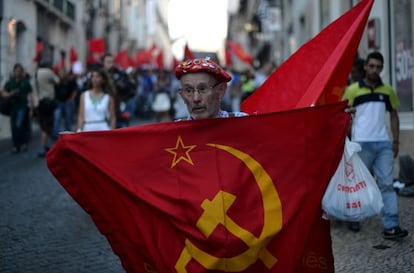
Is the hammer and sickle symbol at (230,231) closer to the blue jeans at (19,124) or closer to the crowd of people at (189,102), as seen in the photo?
the crowd of people at (189,102)

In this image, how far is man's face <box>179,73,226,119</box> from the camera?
3.56 metres

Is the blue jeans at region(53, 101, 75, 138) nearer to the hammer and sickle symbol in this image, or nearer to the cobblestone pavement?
the cobblestone pavement

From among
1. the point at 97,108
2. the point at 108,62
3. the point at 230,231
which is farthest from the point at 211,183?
the point at 108,62

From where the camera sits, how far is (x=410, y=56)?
1004 centimetres

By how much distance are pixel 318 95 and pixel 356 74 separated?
303 centimetres

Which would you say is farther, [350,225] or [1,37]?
[1,37]

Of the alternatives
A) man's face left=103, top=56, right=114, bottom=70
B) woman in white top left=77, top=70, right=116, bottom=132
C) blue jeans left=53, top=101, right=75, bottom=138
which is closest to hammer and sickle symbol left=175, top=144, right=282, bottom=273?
woman in white top left=77, top=70, right=116, bottom=132

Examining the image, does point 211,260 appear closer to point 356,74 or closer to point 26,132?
point 356,74

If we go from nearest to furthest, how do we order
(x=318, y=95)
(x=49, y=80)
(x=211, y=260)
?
(x=211, y=260) < (x=318, y=95) < (x=49, y=80)

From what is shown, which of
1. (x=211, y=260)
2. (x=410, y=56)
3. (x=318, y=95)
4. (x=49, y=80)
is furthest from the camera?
(x=49, y=80)

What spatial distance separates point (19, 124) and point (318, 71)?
10444 mm

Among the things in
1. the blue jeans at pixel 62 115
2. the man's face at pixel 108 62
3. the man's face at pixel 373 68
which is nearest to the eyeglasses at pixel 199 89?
the man's face at pixel 373 68

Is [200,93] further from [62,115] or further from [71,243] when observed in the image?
[62,115]

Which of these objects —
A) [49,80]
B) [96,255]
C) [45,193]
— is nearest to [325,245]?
[96,255]
